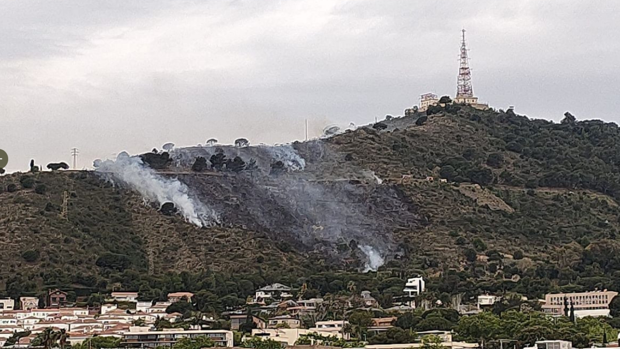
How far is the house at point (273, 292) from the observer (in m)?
139

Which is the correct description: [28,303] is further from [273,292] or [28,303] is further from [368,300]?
[368,300]

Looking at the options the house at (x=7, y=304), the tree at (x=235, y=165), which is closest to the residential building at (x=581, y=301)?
the house at (x=7, y=304)

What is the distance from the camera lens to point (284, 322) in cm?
12156

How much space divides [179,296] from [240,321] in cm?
1497

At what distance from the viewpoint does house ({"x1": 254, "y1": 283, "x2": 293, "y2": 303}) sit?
139 metres

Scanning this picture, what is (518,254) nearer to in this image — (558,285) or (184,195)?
(558,285)

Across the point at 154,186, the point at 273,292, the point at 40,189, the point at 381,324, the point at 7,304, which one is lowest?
the point at 381,324

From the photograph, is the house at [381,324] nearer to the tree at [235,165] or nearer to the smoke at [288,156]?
the tree at [235,165]

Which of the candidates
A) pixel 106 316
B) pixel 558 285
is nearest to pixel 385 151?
pixel 558 285

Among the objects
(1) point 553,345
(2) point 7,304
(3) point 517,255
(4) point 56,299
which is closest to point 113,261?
(4) point 56,299

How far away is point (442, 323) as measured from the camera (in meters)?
113

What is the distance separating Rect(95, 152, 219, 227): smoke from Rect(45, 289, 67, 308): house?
1116 inches

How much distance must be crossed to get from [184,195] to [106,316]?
4586 centimetres

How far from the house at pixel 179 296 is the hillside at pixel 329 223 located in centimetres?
251
